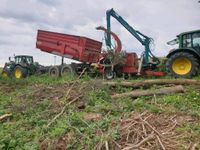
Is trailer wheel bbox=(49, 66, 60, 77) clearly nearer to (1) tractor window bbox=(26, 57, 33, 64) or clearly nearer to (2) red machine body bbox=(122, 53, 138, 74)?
(2) red machine body bbox=(122, 53, 138, 74)

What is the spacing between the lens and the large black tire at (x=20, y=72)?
2449 cm

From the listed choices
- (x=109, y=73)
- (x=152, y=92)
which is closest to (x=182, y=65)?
(x=109, y=73)

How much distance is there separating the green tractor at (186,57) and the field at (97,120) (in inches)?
146

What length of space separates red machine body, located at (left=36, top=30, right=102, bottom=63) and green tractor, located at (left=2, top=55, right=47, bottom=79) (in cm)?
212

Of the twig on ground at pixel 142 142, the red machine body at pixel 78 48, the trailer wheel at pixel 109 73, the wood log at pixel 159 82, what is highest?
the red machine body at pixel 78 48

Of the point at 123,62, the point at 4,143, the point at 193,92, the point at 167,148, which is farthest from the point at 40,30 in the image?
the point at 167,148

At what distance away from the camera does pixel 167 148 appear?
296 inches

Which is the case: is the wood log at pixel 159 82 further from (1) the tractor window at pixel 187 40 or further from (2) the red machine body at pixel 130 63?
(2) the red machine body at pixel 130 63

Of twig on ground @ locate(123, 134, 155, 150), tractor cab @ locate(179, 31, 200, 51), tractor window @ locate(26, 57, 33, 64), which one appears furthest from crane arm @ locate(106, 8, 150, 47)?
twig on ground @ locate(123, 134, 155, 150)

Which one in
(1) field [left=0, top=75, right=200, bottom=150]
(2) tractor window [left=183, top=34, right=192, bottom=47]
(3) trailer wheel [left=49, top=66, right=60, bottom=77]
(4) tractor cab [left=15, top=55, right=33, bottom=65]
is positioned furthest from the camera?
(4) tractor cab [left=15, top=55, right=33, bottom=65]

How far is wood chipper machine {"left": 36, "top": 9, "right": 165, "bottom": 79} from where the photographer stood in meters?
19.2

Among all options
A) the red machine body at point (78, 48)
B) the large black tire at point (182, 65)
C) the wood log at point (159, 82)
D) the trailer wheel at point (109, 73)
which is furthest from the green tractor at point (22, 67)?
the wood log at point (159, 82)

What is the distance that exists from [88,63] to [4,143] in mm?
12415

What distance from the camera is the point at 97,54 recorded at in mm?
20766
